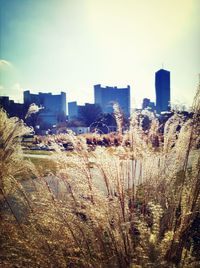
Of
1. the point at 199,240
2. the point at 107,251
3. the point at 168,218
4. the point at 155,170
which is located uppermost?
the point at 155,170

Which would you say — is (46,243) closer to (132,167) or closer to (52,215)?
(52,215)

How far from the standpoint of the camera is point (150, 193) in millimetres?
1988

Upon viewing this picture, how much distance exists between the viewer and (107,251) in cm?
170

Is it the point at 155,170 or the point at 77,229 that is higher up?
the point at 155,170

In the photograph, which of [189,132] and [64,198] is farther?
[64,198]

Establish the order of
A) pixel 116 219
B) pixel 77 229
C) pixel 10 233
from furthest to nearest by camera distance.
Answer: pixel 10 233
pixel 77 229
pixel 116 219

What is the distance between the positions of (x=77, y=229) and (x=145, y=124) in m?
1.34

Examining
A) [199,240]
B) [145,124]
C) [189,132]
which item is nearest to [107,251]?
[189,132]

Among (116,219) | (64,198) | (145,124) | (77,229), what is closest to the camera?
(116,219)

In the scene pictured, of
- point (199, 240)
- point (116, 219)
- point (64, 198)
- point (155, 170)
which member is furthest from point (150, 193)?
point (199, 240)

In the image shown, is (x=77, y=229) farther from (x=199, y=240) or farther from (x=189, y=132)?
(x=199, y=240)

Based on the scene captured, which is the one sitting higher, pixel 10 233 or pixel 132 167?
pixel 132 167

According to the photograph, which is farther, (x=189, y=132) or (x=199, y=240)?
(x=199, y=240)

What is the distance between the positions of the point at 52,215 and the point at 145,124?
1.39 metres
